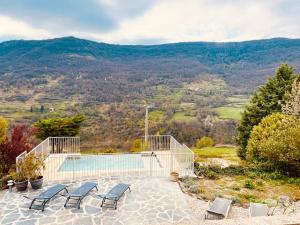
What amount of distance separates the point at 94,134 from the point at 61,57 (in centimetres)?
4240

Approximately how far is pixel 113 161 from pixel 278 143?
8.76 metres

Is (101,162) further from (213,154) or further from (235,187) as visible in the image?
(213,154)

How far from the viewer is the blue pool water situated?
46.7 feet

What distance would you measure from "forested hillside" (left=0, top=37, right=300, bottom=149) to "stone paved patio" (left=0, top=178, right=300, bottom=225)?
629 inches

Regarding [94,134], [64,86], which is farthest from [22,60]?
[94,134]

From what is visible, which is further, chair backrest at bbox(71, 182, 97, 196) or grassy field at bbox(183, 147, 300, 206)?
grassy field at bbox(183, 147, 300, 206)

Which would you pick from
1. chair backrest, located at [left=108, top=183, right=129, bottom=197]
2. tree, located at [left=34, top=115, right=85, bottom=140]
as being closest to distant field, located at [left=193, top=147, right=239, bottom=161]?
chair backrest, located at [left=108, top=183, right=129, bottom=197]

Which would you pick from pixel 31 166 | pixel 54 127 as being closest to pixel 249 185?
pixel 31 166

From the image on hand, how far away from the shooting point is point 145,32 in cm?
5275

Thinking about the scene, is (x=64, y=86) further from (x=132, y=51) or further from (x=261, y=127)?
(x=261, y=127)

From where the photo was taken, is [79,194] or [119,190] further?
[119,190]

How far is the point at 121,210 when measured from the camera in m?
8.69

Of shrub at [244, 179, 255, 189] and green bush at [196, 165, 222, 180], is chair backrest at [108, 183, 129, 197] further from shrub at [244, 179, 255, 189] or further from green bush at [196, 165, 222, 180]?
shrub at [244, 179, 255, 189]

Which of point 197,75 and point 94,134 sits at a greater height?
point 197,75
